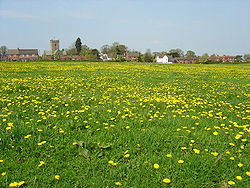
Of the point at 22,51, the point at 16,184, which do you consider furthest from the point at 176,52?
the point at 16,184

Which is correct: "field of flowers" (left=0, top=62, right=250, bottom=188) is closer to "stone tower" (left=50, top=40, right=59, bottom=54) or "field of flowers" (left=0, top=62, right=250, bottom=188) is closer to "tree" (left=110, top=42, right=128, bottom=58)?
"tree" (left=110, top=42, right=128, bottom=58)

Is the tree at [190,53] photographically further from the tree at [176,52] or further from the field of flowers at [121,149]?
the field of flowers at [121,149]

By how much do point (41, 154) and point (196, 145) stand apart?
2769 millimetres

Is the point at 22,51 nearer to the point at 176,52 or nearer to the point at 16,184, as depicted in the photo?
the point at 176,52

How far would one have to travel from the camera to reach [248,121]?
16.9ft

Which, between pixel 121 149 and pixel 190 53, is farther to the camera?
pixel 190 53

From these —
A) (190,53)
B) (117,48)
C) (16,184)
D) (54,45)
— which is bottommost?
(16,184)

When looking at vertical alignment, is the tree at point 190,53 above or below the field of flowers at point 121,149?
above

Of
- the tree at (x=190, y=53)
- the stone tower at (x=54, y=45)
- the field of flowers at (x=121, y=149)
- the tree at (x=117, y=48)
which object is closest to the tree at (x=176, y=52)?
the tree at (x=190, y=53)

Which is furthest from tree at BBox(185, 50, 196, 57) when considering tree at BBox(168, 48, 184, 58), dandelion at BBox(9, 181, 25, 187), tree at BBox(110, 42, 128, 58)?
dandelion at BBox(9, 181, 25, 187)

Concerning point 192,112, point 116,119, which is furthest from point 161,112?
point 116,119

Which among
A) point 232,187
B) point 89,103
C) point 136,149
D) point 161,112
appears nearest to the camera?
point 232,187

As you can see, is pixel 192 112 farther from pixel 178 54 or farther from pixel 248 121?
pixel 178 54

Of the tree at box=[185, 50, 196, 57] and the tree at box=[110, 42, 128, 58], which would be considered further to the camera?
the tree at box=[185, 50, 196, 57]
